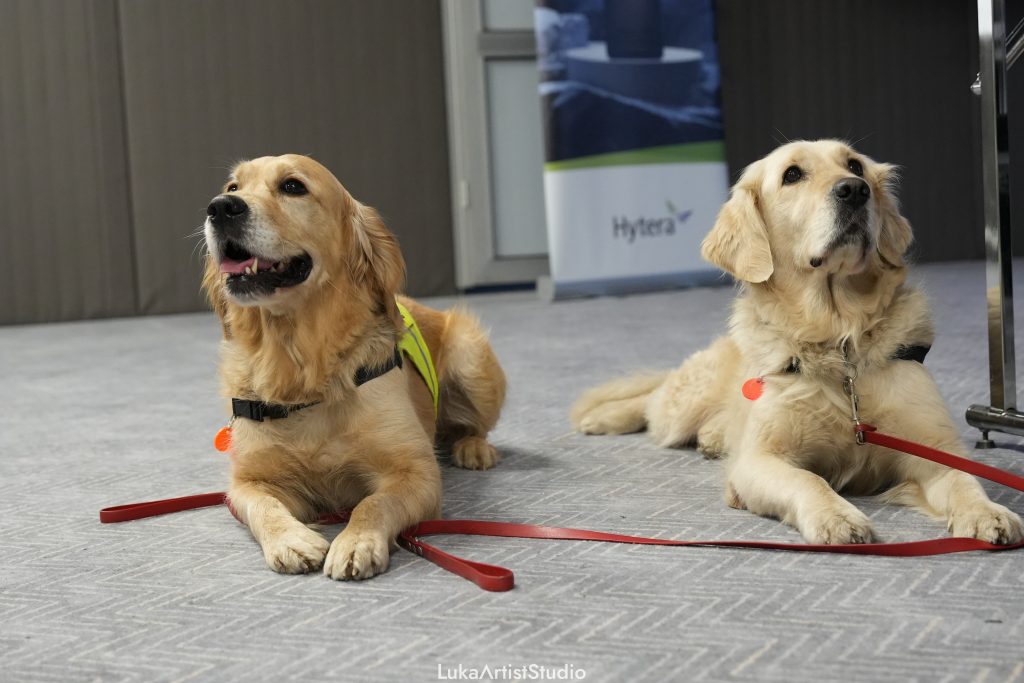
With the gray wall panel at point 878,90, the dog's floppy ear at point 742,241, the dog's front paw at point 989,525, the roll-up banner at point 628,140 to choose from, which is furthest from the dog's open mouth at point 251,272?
the gray wall panel at point 878,90

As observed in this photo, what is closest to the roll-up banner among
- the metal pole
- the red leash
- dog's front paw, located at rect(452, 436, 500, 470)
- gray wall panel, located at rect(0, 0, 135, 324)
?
gray wall panel, located at rect(0, 0, 135, 324)

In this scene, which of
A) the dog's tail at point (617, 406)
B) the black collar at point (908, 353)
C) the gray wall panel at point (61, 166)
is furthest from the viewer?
the gray wall panel at point (61, 166)

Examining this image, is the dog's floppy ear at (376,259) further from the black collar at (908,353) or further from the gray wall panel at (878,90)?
the gray wall panel at (878,90)

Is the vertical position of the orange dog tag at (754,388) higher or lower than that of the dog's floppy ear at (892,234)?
lower

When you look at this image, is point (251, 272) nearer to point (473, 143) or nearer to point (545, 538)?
point (545, 538)

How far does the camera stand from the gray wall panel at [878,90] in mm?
9086

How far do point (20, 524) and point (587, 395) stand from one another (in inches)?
64.6

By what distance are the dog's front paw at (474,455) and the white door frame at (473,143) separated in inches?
221

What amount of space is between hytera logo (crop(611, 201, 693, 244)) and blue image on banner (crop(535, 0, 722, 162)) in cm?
49

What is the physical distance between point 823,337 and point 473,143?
20.3 feet

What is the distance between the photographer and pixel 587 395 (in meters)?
3.35

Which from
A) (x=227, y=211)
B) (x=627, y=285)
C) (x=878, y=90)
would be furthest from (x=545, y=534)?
(x=878, y=90)

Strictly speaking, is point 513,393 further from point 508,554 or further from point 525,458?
point 508,554

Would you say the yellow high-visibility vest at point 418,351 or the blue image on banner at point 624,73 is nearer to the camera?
the yellow high-visibility vest at point 418,351
